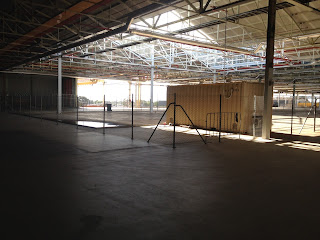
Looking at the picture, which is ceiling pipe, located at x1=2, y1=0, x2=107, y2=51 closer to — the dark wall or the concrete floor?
the concrete floor

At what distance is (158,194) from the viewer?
A: 206 inches

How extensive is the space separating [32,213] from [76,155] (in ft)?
14.8

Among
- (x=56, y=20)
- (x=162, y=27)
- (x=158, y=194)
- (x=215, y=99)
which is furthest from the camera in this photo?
(x=162, y=27)

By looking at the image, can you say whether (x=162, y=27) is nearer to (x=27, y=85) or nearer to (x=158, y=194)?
(x=158, y=194)

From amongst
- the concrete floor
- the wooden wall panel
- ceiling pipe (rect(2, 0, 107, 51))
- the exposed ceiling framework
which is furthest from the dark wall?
the concrete floor

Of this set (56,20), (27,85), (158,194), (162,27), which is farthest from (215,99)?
(27,85)

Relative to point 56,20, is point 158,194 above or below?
below

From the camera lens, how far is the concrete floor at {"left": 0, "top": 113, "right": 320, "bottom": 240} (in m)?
3.81

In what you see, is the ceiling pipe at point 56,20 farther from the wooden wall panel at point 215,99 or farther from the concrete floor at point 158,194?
the wooden wall panel at point 215,99

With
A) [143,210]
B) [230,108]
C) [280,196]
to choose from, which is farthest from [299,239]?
[230,108]

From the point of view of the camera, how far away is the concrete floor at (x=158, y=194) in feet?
12.5

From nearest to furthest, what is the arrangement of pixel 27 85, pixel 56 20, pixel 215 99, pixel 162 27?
pixel 56 20, pixel 215 99, pixel 162 27, pixel 27 85

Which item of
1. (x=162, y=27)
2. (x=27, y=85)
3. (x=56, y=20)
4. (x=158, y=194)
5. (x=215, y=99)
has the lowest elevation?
(x=158, y=194)

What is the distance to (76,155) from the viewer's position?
344 inches
